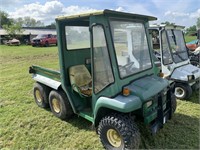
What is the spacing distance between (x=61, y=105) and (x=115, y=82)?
1469 mm

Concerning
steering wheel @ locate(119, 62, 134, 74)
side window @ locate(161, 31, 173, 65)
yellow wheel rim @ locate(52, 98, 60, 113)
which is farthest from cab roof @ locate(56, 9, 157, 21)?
side window @ locate(161, 31, 173, 65)

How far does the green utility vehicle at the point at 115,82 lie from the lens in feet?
8.87

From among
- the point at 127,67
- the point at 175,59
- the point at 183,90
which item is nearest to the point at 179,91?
the point at 183,90

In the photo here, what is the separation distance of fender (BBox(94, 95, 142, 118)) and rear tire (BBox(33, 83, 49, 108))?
197 cm

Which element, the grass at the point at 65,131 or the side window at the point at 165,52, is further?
the side window at the point at 165,52

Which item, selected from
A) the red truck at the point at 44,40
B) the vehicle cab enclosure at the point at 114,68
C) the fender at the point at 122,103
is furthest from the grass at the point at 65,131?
the red truck at the point at 44,40

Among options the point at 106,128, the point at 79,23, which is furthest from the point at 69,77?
the point at 106,128

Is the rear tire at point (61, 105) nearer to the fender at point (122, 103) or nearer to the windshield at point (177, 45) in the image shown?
the fender at point (122, 103)

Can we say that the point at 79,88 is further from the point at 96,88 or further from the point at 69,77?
the point at 96,88

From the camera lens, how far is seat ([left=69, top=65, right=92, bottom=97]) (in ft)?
12.0

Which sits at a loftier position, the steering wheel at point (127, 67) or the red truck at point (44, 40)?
the red truck at point (44, 40)

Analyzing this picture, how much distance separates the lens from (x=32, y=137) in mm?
3516

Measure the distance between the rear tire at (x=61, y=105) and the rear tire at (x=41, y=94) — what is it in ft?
1.22

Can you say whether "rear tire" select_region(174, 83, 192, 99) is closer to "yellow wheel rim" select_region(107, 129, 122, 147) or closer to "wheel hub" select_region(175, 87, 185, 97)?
"wheel hub" select_region(175, 87, 185, 97)
